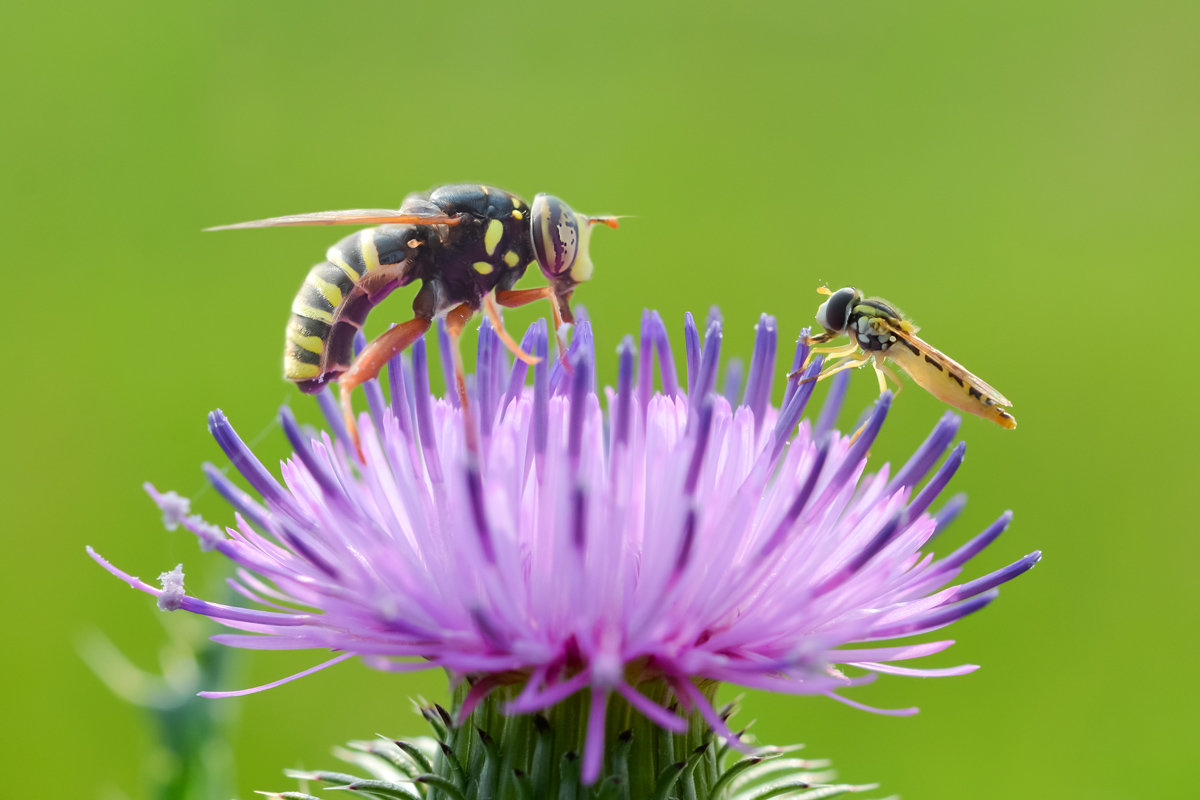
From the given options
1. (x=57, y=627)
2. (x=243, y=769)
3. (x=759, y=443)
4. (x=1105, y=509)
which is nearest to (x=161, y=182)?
(x=57, y=627)

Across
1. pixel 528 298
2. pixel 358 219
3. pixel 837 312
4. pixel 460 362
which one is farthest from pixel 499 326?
pixel 837 312

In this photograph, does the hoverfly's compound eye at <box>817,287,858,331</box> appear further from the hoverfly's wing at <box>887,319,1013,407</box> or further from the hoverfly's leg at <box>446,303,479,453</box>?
the hoverfly's leg at <box>446,303,479,453</box>

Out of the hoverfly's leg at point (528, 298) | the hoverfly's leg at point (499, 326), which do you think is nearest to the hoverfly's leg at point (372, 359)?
the hoverfly's leg at point (499, 326)

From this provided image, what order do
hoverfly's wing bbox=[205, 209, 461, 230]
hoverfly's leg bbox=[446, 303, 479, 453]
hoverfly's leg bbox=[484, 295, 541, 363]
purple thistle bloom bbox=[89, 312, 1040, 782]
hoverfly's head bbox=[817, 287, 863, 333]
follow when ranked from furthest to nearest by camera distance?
1. hoverfly's head bbox=[817, 287, 863, 333]
2. hoverfly's leg bbox=[484, 295, 541, 363]
3. hoverfly's wing bbox=[205, 209, 461, 230]
4. hoverfly's leg bbox=[446, 303, 479, 453]
5. purple thistle bloom bbox=[89, 312, 1040, 782]

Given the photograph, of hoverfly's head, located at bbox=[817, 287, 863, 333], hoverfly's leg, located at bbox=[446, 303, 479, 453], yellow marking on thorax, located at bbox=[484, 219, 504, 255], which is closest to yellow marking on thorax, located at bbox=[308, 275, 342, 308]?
hoverfly's leg, located at bbox=[446, 303, 479, 453]

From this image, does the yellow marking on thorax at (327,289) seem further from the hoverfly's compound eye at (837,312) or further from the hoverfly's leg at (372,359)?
the hoverfly's compound eye at (837,312)

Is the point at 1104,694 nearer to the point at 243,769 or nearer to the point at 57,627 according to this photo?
the point at 243,769

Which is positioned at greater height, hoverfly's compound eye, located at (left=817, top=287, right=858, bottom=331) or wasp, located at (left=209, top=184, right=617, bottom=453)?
hoverfly's compound eye, located at (left=817, top=287, right=858, bottom=331)

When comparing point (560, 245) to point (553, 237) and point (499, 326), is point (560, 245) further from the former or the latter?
point (499, 326)
